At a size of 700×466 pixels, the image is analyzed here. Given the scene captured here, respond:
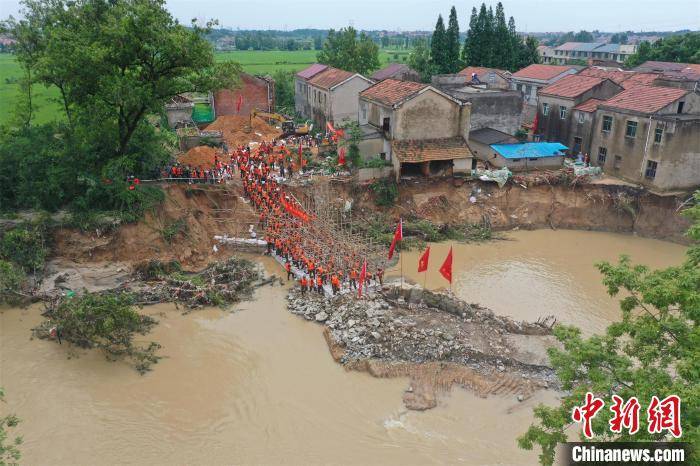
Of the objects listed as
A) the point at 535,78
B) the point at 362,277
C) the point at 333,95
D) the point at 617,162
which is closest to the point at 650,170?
the point at 617,162

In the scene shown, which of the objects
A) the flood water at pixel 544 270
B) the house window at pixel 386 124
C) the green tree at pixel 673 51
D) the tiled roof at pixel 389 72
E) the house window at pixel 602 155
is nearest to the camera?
the flood water at pixel 544 270

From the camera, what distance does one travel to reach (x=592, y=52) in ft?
311

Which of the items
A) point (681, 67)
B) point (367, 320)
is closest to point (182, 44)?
point (367, 320)

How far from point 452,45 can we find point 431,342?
41217mm

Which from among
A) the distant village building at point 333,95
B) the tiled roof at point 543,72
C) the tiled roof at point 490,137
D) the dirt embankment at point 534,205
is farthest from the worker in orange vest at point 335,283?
the tiled roof at point 543,72

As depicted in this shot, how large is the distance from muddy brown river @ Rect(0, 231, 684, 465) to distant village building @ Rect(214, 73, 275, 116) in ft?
74.1

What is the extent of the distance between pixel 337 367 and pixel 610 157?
794 inches

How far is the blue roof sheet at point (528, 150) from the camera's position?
27.1m

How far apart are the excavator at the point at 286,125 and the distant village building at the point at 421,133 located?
28.4 ft

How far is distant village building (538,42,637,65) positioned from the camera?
300ft

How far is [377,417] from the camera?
13.0m

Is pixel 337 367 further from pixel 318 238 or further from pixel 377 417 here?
pixel 318 238

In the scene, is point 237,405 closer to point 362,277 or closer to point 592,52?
point 362,277

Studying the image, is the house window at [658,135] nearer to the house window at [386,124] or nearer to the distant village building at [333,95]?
the house window at [386,124]
